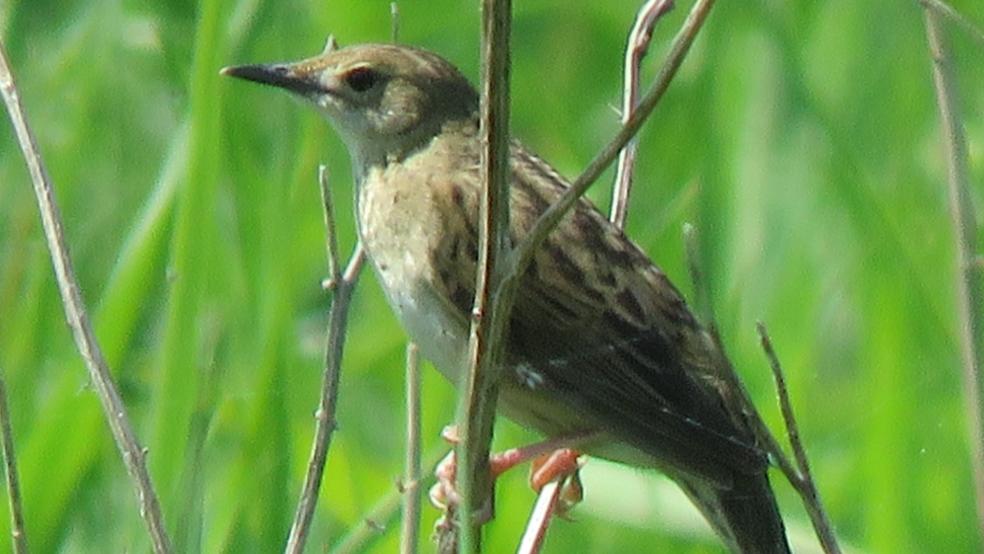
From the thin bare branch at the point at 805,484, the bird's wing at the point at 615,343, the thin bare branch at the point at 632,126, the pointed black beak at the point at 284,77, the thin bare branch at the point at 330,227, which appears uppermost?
the thin bare branch at the point at 632,126

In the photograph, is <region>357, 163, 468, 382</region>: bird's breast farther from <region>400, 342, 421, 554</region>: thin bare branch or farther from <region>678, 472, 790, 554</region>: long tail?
<region>678, 472, 790, 554</region>: long tail

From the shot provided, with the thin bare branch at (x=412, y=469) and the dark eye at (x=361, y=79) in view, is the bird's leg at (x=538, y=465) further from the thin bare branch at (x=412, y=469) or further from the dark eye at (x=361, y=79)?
the dark eye at (x=361, y=79)

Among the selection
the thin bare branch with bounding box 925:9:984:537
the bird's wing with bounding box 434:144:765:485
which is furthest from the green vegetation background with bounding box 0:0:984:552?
the thin bare branch with bounding box 925:9:984:537

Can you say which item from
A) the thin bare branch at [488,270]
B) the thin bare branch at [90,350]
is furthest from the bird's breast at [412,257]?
the thin bare branch at [488,270]

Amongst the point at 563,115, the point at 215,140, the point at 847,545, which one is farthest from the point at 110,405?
the point at 563,115

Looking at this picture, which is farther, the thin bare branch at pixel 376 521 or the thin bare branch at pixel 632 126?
the thin bare branch at pixel 376 521

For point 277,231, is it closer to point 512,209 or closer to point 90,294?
point 512,209
